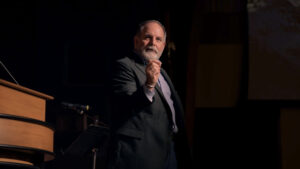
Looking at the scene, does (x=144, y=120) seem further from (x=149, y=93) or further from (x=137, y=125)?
(x=149, y=93)

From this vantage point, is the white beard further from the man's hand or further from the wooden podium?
the wooden podium

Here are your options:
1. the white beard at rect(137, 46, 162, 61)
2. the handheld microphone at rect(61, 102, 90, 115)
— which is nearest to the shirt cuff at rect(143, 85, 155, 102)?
the white beard at rect(137, 46, 162, 61)

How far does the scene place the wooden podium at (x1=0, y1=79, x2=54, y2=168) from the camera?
9.80 ft

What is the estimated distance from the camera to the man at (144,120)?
2.33 meters

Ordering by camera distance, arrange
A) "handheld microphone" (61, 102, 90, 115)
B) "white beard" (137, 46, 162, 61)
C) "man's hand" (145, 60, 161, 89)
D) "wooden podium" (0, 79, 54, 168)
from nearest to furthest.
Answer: "man's hand" (145, 60, 161, 89)
"white beard" (137, 46, 162, 61)
"wooden podium" (0, 79, 54, 168)
"handheld microphone" (61, 102, 90, 115)

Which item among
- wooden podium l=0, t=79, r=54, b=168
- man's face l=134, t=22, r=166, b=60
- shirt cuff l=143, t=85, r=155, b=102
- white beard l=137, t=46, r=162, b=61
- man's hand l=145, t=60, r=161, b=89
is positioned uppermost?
man's face l=134, t=22, r=166, b=60

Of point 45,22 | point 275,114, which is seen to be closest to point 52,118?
point 45,22

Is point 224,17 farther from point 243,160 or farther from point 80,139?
point 80,139

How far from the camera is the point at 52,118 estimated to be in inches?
294

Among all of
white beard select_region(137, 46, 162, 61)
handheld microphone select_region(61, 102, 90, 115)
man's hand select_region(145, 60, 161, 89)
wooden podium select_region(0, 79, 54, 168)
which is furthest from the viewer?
handheld microphone select_region(61, 102, 90, 115)

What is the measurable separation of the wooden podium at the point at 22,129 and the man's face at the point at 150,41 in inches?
37.8

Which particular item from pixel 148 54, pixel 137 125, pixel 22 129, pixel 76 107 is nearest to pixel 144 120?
pixel 137 125

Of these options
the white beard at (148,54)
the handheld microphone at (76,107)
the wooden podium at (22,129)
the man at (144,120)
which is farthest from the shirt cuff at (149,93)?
the handheld microphone at (76,107)

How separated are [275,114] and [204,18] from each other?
103 cm
